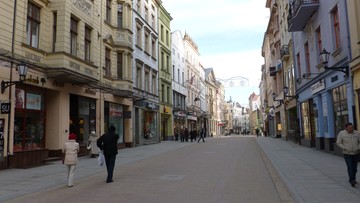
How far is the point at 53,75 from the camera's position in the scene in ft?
56.4

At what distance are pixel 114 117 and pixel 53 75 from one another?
9.83 meters

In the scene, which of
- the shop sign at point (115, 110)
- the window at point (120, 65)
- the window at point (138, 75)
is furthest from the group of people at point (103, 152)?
the window at point (138, 75)

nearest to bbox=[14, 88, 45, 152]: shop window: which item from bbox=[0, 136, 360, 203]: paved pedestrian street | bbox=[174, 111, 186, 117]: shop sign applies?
bbox=[0, 136, 360, 203]: paved pedestrian street

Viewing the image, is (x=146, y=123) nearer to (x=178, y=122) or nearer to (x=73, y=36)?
(x=178, y=122)

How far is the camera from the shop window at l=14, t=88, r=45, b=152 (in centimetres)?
1547

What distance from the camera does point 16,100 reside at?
15234 mm

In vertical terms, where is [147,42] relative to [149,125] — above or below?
above

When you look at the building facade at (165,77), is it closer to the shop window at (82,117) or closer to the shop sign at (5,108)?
the shop window at (82,117)

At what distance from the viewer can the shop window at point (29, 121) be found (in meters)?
15.5

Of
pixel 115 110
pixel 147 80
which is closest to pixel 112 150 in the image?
pixel 115 110

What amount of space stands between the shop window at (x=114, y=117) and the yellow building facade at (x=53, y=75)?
73 millimetres

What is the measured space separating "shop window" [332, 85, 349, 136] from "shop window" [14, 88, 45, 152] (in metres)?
14.4

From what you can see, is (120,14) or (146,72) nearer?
(120,14)

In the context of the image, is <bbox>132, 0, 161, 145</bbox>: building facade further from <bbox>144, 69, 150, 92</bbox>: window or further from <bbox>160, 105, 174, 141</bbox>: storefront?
<bbox>160, 105, 174, 141</bbox>: storefront
